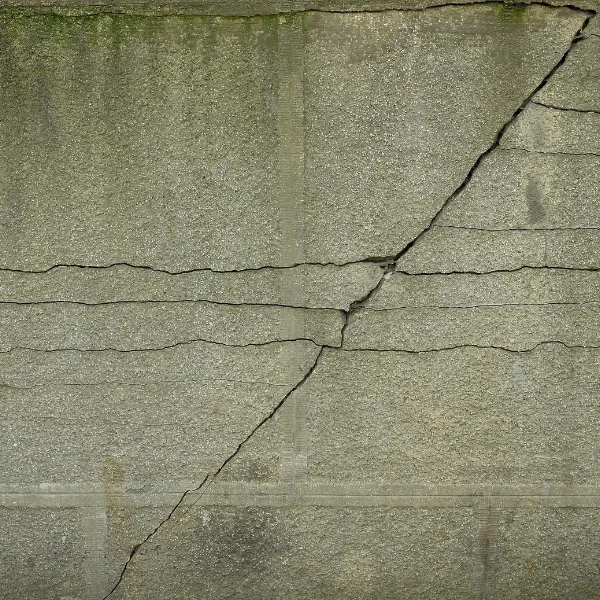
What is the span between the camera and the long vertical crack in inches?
76.0

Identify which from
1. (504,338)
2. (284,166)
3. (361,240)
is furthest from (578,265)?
(284,166)

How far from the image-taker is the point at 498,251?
1989 millimetres

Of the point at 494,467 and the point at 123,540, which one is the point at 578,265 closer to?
the point at 494,467

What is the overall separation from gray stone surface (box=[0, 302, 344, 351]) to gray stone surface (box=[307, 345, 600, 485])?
0.15 metres

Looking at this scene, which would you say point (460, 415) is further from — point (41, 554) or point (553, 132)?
point (41, 554)

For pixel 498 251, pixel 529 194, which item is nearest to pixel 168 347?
pixel 498 251

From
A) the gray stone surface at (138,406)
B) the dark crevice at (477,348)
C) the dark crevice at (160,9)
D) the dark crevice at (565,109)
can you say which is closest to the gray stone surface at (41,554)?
the gray stone surface at (138,406)

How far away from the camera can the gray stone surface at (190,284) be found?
6.54 ft

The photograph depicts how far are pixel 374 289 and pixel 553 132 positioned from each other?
28.8 inches

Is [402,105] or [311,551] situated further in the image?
[311,551]

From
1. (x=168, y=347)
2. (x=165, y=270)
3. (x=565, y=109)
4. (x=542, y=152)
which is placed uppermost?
(x=565, y=109)

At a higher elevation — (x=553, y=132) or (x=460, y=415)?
(x=553, y=132)

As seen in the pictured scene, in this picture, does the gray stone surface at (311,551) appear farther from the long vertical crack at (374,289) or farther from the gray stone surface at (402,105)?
the gray stone surface at (402,105)

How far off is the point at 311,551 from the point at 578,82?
1.71 metres
